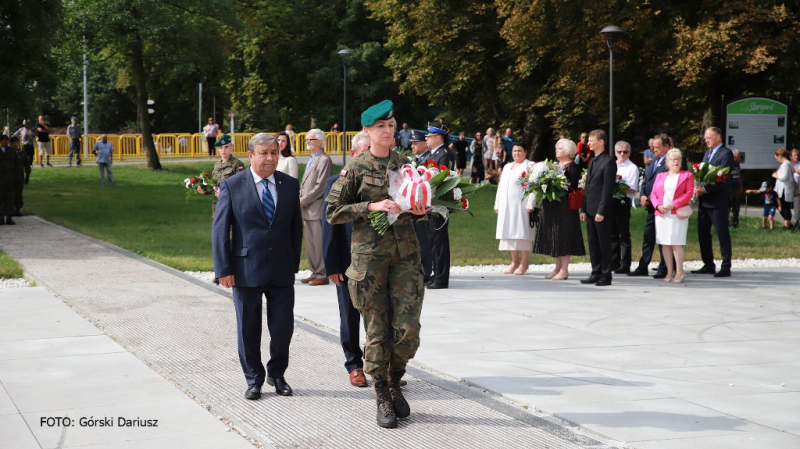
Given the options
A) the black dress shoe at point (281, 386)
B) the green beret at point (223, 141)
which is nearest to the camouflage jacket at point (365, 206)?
the black dress shoe at point (281, 386)

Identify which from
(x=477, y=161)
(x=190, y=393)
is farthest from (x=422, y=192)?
(x=477, y=161)

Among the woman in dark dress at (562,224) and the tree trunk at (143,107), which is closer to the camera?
the woman in dark dress at (562,224)

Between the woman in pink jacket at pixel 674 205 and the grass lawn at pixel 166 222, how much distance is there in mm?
3067

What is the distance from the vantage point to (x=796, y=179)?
21719mm

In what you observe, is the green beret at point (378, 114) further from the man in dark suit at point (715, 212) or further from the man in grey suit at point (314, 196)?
the man in dark suit at point (715, 212)

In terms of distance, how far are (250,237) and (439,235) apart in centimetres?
588

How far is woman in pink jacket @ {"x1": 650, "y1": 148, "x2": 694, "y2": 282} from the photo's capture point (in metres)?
13.2

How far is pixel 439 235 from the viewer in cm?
1256

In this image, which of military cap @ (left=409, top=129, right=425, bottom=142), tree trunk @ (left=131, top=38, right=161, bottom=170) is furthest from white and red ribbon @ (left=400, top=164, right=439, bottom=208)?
tree trunk @ (left=131, top=38, right=161, bottom=170)

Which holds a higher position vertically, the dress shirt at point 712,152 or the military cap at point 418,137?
the military cap at point 418,137

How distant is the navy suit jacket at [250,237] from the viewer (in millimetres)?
6848

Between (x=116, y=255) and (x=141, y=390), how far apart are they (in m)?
9.55

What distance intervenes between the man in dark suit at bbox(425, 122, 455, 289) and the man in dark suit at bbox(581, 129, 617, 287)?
6.55 ft

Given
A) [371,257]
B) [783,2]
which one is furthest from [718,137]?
[783,2]
